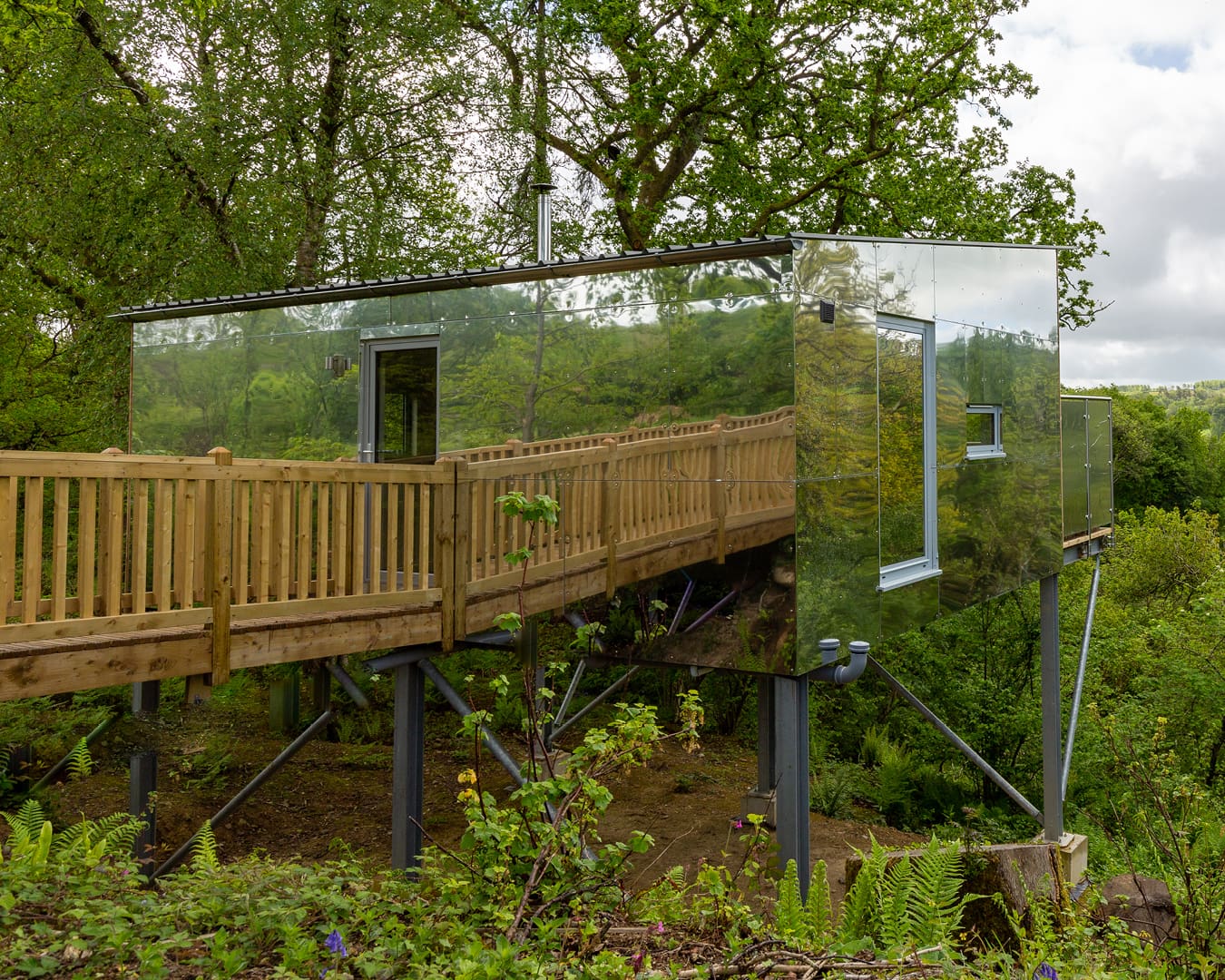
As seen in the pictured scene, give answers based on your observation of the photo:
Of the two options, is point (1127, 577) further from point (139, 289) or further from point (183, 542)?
point (183, 542)

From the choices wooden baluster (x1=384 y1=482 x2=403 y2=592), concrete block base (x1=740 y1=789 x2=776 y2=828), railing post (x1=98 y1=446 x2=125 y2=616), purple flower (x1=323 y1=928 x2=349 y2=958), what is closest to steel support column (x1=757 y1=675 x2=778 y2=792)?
concrete block base (x1=740 y1=789 x2=776 y2=828)

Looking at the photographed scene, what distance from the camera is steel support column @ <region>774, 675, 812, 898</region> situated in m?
8.18

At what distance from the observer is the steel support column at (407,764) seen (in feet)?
28.5

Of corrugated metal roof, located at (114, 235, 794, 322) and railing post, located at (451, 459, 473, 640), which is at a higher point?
corrugated metal roof, located at (114, 235, 794, 322)

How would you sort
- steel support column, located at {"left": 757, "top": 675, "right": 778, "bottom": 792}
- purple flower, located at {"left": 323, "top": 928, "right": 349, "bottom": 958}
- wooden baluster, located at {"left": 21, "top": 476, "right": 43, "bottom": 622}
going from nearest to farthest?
purple flower, located at {"left": 323, "top": 928, "right": 349, "bottom": 958} < wooden baluster, located at {"left": 21, "top": 476, "right": 43, "bottom": 622} < steel support column, located at {"left": 757, "top": 675, "right": 778, "bottom": 792}

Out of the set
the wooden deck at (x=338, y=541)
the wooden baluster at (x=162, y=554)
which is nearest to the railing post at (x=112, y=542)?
the wooden deck at (x=338, y=541)

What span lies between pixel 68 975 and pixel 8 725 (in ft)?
37.5

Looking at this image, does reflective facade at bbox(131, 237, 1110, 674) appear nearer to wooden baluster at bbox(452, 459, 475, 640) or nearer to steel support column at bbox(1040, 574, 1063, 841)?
wooden baluster at bbox(452, 459, 475, 640)

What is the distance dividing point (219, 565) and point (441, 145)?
15.4 m

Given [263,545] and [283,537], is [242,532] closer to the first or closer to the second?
[263,545]

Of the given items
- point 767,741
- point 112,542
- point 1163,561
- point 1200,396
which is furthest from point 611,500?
point 1200,396

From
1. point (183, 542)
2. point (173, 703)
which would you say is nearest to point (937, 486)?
point (183, 542)

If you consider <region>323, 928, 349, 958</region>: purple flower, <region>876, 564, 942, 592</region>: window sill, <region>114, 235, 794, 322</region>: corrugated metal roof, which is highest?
<region>114, 235, 794, 322</region>: corrugated metal roof

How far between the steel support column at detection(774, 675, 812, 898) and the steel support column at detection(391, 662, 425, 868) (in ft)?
9.44
